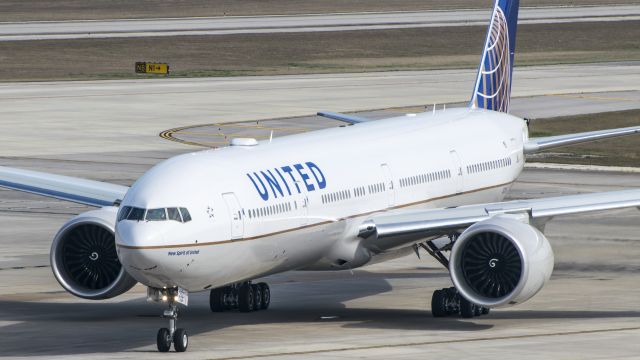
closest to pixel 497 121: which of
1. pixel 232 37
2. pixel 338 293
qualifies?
pixel 338 293

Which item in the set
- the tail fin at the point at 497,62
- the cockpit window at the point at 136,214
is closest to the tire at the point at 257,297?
the cockpit window at the point at 136,214

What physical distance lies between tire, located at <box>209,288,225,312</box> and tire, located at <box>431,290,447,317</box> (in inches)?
207

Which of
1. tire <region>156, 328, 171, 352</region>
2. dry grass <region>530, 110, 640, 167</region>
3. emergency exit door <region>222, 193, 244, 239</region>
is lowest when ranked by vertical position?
dry grass <region>530, 110, 640, 167</region>

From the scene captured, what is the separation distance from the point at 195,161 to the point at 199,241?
8.41 feet

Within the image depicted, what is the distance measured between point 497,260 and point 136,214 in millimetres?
8743

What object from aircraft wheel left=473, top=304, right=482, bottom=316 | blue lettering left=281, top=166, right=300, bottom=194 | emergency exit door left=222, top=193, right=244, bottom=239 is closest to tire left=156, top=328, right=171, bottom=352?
emergency exit door left=222, top=193, right=244, bottom=239

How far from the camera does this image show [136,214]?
29672mm

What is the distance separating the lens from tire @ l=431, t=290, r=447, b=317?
117ft

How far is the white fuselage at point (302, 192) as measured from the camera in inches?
1171

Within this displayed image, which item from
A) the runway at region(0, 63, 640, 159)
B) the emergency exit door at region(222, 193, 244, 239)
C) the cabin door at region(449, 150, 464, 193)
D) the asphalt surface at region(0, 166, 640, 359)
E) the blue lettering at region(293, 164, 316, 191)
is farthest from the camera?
the runway at region(0, 63, 640, 159)

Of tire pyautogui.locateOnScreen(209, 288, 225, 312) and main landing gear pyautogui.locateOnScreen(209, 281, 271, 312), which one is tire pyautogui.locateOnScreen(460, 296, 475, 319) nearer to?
main landing gear pyautogui.locateOnScreen(209, 281, 271, 312)

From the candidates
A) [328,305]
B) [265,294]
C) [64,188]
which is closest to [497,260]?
[328,305]

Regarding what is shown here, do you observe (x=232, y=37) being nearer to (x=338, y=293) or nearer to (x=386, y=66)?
(x=386, y=66)

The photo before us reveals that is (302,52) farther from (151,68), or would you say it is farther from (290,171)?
(290,171)
